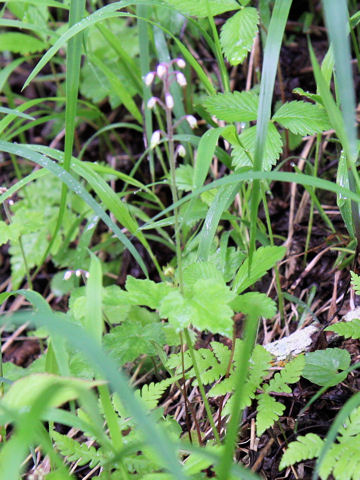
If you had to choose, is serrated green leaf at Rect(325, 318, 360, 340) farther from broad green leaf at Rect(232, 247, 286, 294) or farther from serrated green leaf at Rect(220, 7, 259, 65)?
serrated green leaf at Rect(220, 7, 259, 65)

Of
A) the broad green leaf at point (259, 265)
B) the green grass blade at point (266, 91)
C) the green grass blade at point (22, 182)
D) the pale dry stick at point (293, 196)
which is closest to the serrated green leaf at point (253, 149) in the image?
the green grass blade at point (266, 91)

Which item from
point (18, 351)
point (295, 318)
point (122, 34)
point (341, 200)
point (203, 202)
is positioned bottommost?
point (18, 351)

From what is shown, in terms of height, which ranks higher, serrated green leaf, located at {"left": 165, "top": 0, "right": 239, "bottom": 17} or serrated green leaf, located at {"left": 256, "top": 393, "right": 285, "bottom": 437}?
serrated green leaf, located at {"left": 165, "top": 0, "right": 239, "bottom": 17}

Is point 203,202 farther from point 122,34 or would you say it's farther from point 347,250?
point 122,34

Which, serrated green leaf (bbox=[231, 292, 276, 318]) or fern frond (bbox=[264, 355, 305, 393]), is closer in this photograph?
serrated green leaf (bbox=[231, 292, 276, 318])

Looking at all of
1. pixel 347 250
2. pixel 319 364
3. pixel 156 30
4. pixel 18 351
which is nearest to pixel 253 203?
pixel 319 364

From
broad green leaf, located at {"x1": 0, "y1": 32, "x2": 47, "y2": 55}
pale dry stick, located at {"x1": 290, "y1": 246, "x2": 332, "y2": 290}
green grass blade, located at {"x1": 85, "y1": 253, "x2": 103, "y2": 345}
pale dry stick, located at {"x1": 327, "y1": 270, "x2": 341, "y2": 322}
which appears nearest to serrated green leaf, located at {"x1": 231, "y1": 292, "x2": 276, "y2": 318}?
green grass blade, located at {"x1": 85, "y1": 253, "x2": 103, "y2": 345}

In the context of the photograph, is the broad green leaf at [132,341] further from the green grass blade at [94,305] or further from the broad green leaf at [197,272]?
the green grass blade at [94,305]
